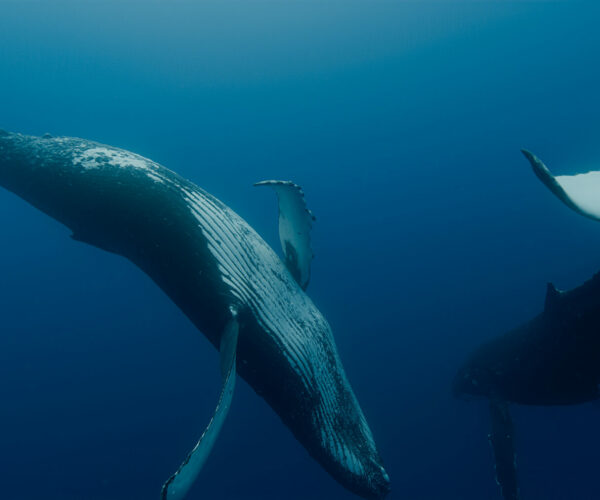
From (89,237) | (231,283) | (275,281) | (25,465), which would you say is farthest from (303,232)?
(25,465)

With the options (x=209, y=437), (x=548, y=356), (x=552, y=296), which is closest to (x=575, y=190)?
(x=552, y=296)

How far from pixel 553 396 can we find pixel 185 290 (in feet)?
16.8

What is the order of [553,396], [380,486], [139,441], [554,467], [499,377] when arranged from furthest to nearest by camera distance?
[139,441] < [554,467] < [499,377] < [553,396] < [380,486]

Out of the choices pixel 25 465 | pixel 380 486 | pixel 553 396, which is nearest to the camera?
pixel 380 486

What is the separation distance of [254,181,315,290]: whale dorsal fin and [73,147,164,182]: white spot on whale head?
3.65 feet

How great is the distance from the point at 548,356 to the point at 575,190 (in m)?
3.16

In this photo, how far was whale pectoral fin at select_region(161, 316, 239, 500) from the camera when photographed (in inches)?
76.5

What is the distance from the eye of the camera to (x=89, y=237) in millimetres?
3469

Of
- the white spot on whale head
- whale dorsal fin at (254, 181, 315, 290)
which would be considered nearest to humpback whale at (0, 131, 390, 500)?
the white spot on whale head

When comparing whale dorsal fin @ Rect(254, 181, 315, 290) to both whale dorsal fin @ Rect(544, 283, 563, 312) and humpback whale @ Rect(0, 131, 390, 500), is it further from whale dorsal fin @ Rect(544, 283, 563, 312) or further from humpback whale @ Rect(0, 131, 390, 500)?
whale dorsal fin @ Rect(544, 283, 563, 312)

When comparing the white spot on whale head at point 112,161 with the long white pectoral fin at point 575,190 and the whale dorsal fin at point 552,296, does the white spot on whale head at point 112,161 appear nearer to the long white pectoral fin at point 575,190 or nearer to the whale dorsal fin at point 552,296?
the long white pectoral fin at point 575,190

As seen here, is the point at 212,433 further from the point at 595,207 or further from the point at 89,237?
the point at 595,207

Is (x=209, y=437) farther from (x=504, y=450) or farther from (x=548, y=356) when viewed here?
(x=504, y=450)

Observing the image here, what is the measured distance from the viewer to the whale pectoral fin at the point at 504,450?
6.43 metres
